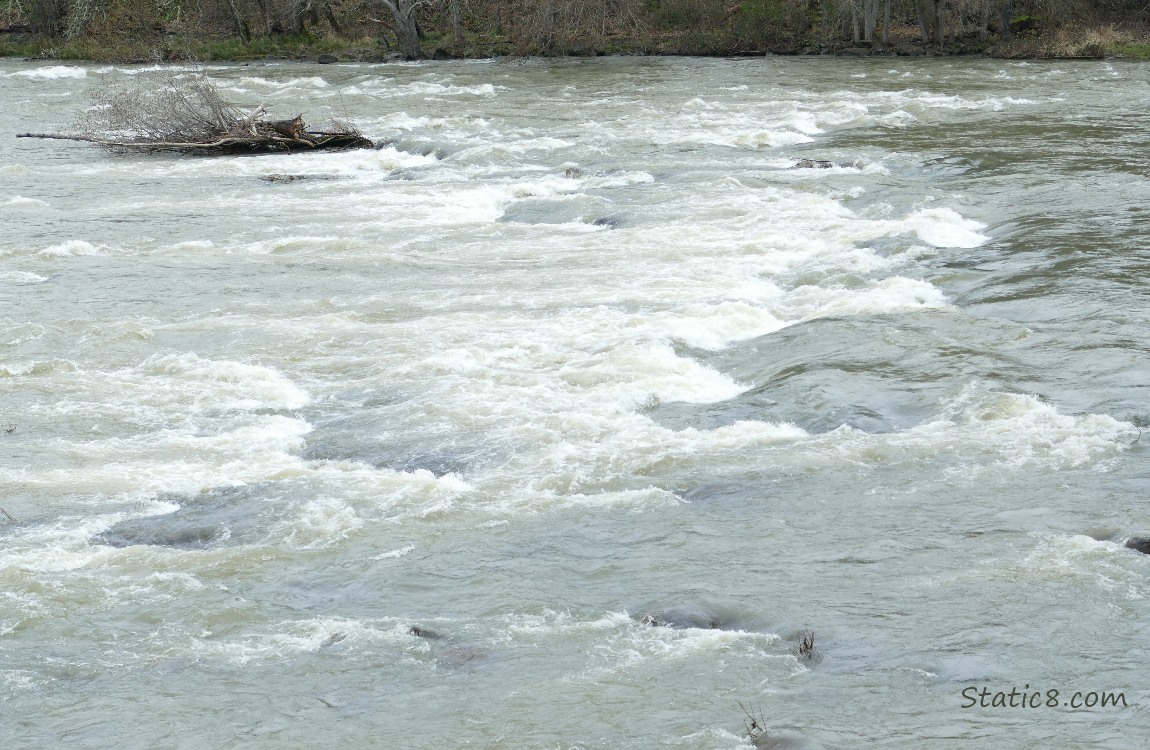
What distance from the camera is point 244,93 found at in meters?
36.6

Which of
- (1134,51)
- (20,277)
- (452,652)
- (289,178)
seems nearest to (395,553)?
(452,652)

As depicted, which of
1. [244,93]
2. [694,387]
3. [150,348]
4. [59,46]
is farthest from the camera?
[59,46]

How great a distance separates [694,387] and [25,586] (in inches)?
220

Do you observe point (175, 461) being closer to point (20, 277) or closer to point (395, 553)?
point (395, 553)

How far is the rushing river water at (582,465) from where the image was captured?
259 inches

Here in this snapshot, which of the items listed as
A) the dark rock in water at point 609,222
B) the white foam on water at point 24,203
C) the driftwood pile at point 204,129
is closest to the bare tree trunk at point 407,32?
the driftwood pile at point 204,129

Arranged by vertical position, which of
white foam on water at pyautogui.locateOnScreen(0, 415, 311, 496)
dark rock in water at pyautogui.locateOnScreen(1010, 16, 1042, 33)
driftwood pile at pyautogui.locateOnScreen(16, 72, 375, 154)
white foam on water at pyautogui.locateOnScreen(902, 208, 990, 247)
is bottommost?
white foam on water at pyautogui.locateOnScreen(0, 415, 311, 496)

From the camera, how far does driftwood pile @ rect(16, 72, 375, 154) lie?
85.2 feet

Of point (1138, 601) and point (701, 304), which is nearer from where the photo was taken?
point (1138, 601)

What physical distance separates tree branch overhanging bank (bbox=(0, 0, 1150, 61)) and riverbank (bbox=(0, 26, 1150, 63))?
65mm

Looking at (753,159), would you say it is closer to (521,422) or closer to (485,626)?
(521,422)

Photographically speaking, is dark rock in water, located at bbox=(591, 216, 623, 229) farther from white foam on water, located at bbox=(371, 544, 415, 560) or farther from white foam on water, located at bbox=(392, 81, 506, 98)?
white foam on water, located at bbox=(392, 81, 506, 98)

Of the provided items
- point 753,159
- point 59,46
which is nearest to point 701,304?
point 753,159

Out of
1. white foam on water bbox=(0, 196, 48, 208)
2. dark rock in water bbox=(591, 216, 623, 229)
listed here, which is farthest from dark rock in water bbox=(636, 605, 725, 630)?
white foam on water bbox=(0, 196, 48, 208)
